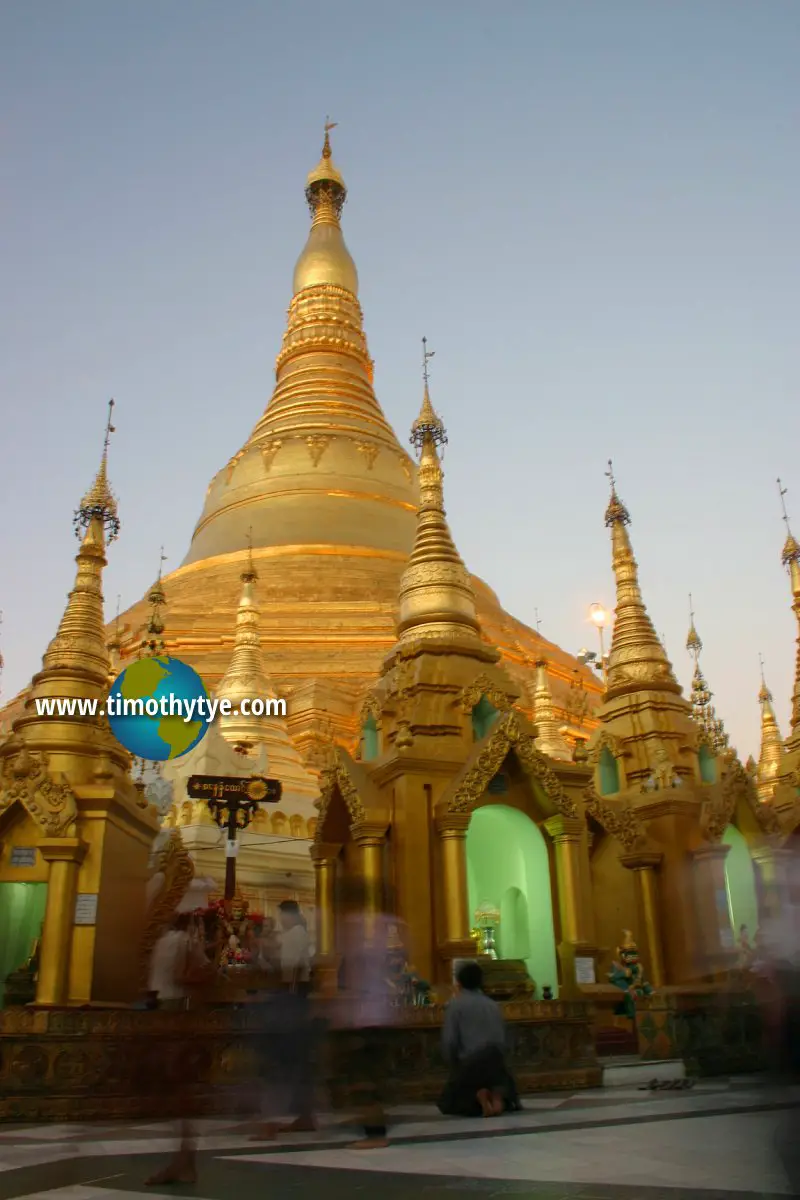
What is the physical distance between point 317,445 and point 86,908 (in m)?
22.8

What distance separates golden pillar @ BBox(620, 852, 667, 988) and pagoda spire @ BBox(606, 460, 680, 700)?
3.74 m

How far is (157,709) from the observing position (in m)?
15.2

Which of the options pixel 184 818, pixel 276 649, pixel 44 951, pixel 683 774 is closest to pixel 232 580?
pixel 276 649

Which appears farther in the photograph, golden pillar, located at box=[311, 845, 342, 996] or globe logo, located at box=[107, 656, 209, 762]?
globe logo, located at box=[107, 656, 209, 762]

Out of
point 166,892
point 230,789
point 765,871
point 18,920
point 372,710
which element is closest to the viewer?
point 18,920

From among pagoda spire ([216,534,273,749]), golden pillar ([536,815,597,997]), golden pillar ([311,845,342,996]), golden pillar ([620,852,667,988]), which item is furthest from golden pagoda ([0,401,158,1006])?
pagoda spire ([216,534,273,749])

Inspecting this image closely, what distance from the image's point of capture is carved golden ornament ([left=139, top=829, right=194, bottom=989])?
12.1 meters

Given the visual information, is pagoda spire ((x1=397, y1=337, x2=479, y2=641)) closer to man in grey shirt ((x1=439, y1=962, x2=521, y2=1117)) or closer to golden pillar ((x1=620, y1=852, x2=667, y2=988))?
golden pillar ((x1=620, y1=852, x2=667, y2=988))

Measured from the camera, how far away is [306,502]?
A: 30328mm

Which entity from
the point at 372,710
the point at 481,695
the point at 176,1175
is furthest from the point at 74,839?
the point at 176,1175

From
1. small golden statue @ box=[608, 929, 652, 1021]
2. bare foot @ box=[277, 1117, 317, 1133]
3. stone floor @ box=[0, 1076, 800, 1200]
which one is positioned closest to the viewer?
stone floor @ box=[0, 1076, 800, 1200]

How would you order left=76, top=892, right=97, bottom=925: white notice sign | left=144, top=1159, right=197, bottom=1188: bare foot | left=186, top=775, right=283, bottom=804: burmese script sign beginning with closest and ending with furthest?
1. left=144, top=1159, right=197, bottom=1188: bare foot
2. left=76, top=892, right=97, bottom=925: white notice sign
3. left=186, top=775, right=283, bottom=804: burmese script sign

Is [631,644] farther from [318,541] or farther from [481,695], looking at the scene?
[318,541]

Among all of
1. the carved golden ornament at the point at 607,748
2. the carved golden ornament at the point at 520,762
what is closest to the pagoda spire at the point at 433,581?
the carved golden ornament at the point at 520,762
